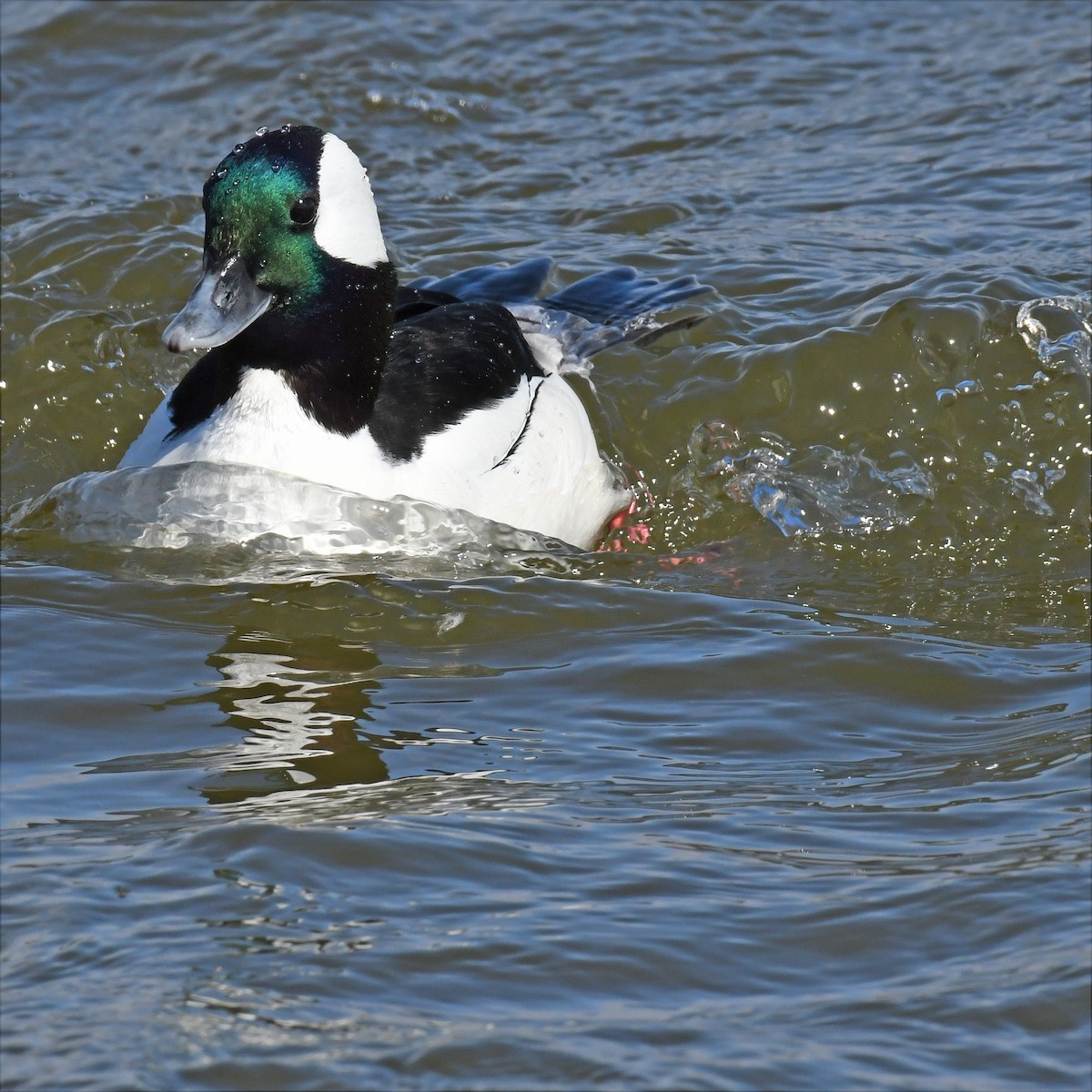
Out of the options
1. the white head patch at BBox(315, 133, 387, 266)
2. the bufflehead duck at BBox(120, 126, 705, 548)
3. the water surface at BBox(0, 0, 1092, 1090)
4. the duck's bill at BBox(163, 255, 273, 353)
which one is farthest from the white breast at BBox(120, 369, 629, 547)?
the white head patch at BBox(315, 133, 387, 266)

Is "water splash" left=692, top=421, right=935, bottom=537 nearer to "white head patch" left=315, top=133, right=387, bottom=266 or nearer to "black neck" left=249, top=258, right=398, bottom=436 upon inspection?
"black neck" left=249, top=258, right=398, bottom=436

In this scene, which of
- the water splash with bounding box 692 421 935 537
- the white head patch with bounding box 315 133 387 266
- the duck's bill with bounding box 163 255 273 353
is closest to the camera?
the duck's bill with bounding box 163 255 273 353

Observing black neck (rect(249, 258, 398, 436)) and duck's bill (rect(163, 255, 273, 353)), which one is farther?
black neck (rect(249, 258, 398, 436))

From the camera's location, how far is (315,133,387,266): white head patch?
16.3ft

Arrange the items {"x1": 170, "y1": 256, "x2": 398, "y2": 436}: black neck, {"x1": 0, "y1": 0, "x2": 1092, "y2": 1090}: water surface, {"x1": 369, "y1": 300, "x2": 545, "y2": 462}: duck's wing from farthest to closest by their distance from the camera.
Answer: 1. {"x1": 369, "y1": 300, "x2": 545, "y2": 462}: duck's wing
2. {"x1": 170, "y1": 256, "x2": 398, "y2": 436}: black neck
3. {"x1": 0, "y1": 0, "x2": 1092, "y2": 1090}: water surface

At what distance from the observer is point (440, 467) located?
5.24 meters

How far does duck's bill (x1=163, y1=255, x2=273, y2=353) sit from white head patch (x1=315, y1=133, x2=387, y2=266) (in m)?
0.25

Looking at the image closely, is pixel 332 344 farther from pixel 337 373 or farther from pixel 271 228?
pixel 271 228

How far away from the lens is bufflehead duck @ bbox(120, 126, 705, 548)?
489 centimetres

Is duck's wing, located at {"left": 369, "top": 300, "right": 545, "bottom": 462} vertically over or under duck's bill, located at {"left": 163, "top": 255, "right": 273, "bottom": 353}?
under

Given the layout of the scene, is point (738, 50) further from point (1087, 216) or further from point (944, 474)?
point (944, 474)

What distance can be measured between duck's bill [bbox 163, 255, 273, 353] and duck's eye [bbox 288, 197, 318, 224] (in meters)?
0.20

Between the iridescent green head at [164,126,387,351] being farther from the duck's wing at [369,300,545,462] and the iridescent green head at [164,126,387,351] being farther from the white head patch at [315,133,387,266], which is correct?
the duck's wing at [369,300,545,462]

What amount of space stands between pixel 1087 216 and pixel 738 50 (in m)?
3.06
